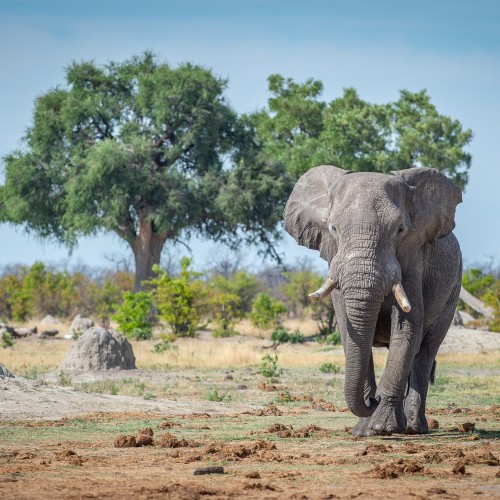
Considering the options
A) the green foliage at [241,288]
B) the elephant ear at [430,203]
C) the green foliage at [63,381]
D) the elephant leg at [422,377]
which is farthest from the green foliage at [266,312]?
the elephant ear at [430,203]

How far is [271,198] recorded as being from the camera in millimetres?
40094

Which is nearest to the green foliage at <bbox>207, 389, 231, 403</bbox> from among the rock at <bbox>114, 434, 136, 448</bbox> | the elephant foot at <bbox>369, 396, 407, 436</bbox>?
the elephant foot at <bbox>369, 396, 407, 436</bbox>

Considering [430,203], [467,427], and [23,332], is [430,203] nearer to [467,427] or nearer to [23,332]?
[467,427]

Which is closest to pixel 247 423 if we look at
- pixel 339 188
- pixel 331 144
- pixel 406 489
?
pixel 339 188

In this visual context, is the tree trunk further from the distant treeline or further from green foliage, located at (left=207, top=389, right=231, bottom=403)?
green foliage, located at (left=207, top=389, right=231, bottom=403)

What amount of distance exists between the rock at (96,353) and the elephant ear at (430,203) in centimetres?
969

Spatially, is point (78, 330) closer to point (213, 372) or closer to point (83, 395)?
point (213, 372)

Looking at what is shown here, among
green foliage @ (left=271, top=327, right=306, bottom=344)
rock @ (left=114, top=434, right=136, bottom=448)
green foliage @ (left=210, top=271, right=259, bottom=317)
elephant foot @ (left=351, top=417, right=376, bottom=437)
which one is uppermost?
A: green foliage @ (left=210, top=271, right=259, bottom=317)

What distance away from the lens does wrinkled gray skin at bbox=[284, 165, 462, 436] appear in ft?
32.8

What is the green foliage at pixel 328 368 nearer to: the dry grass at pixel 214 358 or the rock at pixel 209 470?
the dry grass at pixel 214 358

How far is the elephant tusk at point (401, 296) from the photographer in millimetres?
9828

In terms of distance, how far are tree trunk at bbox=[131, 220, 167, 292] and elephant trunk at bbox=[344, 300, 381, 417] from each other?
2921cm

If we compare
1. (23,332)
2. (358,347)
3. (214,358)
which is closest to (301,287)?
(23,332)

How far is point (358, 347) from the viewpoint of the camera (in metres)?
10.2
